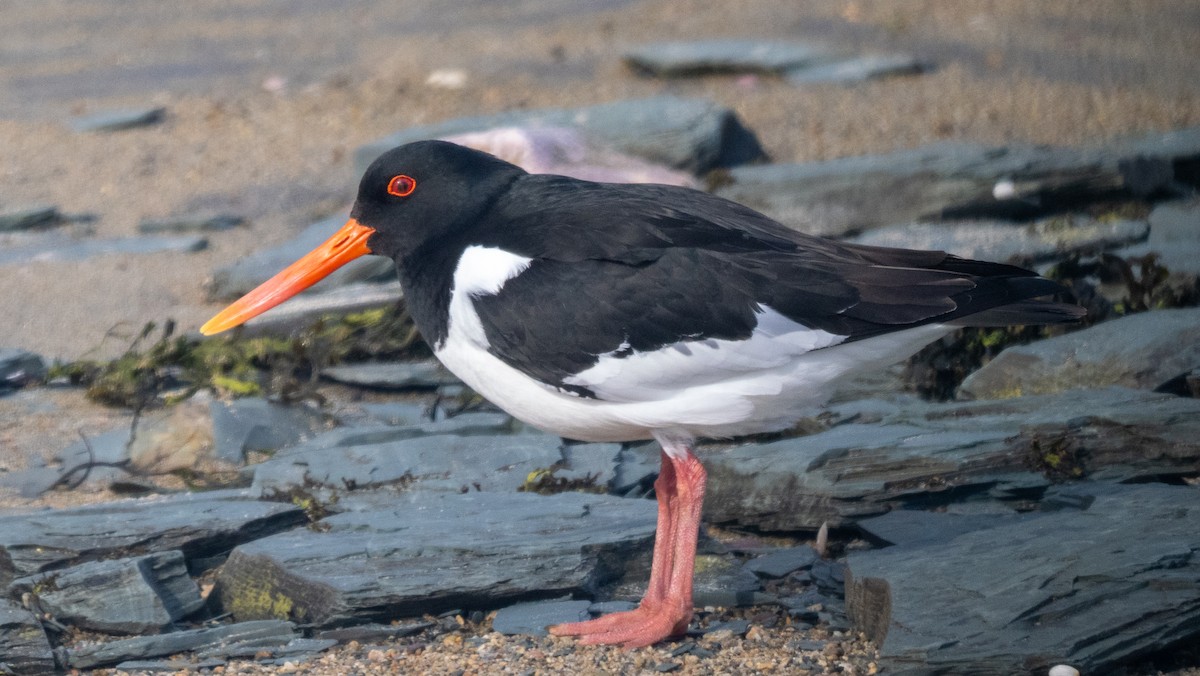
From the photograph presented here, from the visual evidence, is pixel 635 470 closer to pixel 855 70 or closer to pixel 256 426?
pixel 256 426

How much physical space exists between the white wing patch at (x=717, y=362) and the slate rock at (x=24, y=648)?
160cm

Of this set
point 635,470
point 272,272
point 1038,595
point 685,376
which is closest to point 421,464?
point 635,470

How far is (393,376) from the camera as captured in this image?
5.80m

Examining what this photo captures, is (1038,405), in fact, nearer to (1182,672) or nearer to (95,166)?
(1182,672)

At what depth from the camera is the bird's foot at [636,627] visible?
143 inches

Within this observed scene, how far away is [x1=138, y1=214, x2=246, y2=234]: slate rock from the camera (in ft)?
26.9

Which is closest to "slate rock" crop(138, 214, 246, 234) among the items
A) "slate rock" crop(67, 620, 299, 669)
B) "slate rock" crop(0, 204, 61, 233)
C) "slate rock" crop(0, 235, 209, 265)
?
"slate rock" crop(0, 235, 209, 265)

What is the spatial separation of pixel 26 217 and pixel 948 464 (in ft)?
21.1

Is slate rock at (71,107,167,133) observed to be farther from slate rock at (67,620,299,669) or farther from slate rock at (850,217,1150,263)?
slate rock at (67,620,299,669)

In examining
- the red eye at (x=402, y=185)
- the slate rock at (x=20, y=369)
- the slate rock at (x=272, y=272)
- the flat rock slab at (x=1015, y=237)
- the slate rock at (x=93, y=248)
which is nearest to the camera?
the red eye at (x=402, y=185)

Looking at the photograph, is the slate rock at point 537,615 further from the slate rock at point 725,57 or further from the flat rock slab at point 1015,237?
the slate rock at point 725,57

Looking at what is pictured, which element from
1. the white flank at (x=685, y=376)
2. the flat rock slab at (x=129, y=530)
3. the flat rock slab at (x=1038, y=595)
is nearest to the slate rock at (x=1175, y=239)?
the flat rock slab at (x=1038, y=595)

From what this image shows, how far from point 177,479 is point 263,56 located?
8.12 metres

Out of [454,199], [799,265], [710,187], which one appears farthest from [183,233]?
[799,265]
